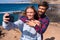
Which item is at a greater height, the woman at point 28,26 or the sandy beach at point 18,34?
the woman at point 28,26

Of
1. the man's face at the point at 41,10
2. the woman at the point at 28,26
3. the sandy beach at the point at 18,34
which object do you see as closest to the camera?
the woman at the point at 28,26

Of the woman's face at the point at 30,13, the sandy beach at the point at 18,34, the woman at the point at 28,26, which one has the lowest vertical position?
the sandy beach at the point at 18,34

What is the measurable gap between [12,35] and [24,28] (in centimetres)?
321

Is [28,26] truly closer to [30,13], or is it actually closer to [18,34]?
[30,13]

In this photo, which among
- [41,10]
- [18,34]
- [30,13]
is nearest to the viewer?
[30,13]

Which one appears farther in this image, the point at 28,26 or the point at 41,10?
the point at 41,10

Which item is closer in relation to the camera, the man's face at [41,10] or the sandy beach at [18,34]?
the man's face at [41,10]

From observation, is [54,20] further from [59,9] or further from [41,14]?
[41,14]

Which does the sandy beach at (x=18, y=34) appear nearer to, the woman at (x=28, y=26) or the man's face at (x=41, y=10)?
the man's face at (x=41, y=10)

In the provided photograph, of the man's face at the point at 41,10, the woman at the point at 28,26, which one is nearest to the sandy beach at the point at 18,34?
the man's face at the point at 41,10

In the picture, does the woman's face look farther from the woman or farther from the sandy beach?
the sandy beach

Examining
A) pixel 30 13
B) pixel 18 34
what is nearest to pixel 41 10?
pixel 30 13

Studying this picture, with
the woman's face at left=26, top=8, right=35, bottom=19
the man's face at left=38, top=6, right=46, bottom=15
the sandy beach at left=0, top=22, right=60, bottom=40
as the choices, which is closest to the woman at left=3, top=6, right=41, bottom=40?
the woman's face at left=26, top=8, right=35, bottom=19

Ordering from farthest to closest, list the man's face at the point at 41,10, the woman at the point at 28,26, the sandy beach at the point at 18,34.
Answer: the sandy beach at the point at 18,34 < the man's face at the point at 41,10 < the woman at the point at 28,26
